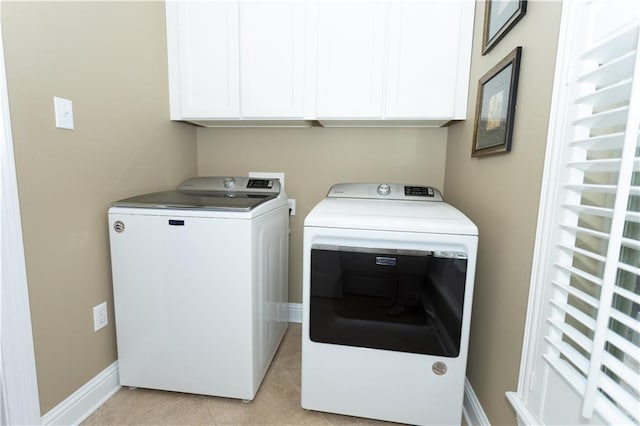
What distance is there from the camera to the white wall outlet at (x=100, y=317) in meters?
1.46

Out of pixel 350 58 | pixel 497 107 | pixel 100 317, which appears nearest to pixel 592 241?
pixel 497 107

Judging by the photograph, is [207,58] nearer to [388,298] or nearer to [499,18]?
[499,18]

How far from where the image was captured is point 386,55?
1.69m

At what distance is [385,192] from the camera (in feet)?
6.17

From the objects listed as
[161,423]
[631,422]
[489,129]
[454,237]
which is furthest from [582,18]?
[161,423]

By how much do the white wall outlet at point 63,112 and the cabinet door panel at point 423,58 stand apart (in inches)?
57.9

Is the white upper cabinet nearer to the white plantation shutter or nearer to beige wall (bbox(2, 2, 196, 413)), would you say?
beige wall (bbox(2, 2, 196, 413))

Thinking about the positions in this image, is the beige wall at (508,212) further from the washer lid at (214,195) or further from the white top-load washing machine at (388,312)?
the washer lid at (214,195)

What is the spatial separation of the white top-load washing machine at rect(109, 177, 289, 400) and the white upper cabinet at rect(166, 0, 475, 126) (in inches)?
26.1

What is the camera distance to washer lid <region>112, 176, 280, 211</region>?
142 cm

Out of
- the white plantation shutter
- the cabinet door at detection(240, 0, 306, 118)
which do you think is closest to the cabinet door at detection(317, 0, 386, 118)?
the cabinet door at detection(240, 0, 306, 118)

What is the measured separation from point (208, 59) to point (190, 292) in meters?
1.31

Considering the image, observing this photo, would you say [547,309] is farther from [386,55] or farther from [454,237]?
[386,55]

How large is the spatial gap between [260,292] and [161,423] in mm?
696
